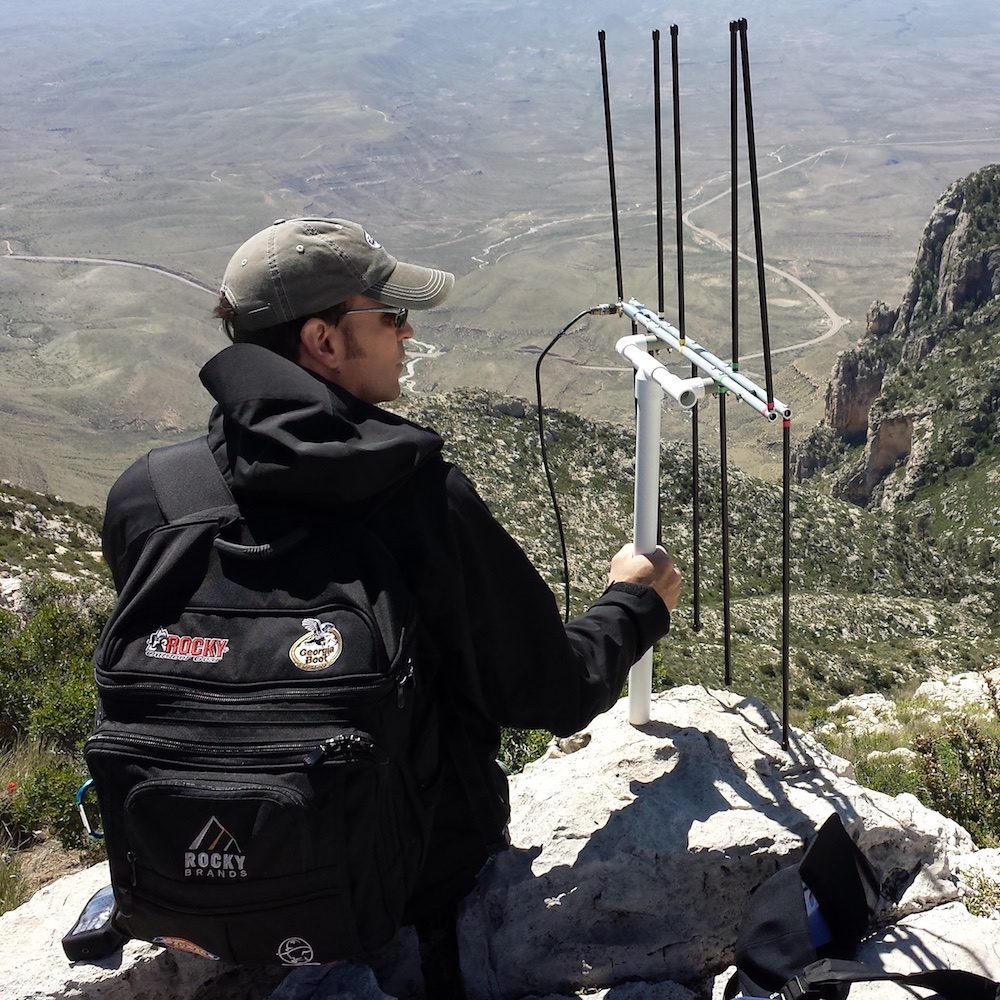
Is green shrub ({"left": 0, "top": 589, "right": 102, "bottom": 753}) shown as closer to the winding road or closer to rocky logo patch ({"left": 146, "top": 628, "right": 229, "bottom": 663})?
rocky logo patch ({"left": 146, "top": 628, "right": 229, "bottom": 663})

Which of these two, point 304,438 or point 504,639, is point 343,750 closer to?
point 504,639

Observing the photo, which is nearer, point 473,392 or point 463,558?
point 463,558

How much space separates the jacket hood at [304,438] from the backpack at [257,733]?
0.45 ft

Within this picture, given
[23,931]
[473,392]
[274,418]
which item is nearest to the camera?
[274,418]

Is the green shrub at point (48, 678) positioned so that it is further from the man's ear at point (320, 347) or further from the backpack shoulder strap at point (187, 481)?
the man's ear at point (320, 347)

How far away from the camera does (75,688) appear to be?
542 cm

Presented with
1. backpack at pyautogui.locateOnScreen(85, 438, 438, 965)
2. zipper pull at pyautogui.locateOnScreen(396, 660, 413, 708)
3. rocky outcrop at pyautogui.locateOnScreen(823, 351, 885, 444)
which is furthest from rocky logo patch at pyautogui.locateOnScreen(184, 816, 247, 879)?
rocky outcrop at pyautogui.locateOnScreen(823, 351, 885, 444)

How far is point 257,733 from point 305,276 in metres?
1.34

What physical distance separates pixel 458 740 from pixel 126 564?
1179mm

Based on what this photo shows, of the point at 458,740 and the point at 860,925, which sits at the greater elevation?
the point at 458,740

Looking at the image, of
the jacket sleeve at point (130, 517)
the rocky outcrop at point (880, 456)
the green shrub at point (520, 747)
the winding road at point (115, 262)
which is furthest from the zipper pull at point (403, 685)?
the winding road at point (115, 262)

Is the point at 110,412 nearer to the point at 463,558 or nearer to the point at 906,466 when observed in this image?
the point at 906,466

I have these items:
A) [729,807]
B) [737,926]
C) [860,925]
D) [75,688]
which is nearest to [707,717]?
[729,807]

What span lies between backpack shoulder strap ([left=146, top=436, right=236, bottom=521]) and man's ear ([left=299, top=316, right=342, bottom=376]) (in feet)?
1.37
